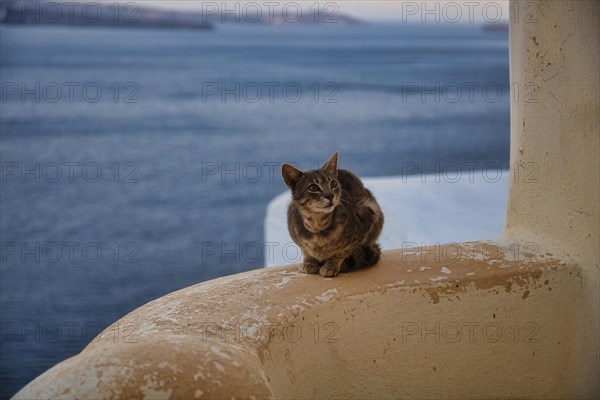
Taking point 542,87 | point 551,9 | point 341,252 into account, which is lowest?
point 341,252

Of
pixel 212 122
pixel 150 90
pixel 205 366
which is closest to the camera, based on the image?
pixel 205 366

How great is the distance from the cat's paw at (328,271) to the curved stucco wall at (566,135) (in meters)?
0.79

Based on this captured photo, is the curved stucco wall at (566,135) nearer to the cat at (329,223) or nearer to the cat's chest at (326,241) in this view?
the cat at (329,223)

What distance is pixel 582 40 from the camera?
2703mm

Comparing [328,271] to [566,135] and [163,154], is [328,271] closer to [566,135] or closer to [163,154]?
[566,135]

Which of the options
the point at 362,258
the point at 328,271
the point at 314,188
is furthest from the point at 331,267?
the point at 314,188

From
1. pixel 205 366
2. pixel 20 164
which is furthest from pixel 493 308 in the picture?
pixel 20 164

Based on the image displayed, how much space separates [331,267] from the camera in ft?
8.87

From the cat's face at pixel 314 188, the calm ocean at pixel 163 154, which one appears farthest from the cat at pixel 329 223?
the calm ocean at pixel 163 154

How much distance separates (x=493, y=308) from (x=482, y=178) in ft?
13.9

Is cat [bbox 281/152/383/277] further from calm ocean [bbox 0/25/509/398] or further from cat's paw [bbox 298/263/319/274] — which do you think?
calm ocean [bbox 0/25/509/398]

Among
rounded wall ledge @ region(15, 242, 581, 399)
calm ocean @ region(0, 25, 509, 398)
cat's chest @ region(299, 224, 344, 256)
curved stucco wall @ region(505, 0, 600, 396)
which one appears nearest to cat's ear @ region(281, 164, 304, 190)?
cat's chest @ region(299, 224, 344, 256)

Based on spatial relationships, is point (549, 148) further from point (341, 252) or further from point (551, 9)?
point (341, 252)

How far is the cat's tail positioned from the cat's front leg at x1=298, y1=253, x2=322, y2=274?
9cm
